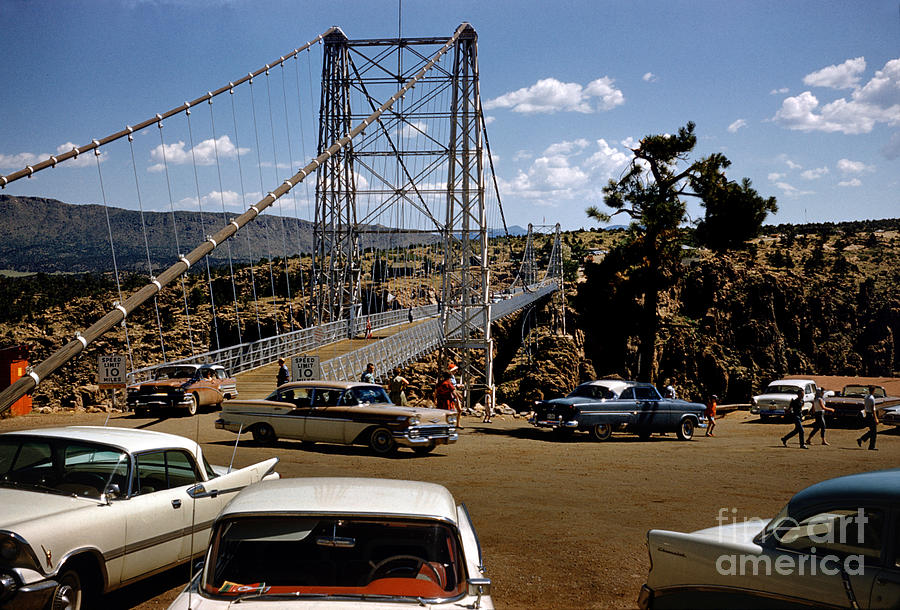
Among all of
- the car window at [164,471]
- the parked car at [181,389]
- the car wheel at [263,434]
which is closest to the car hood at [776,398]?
the parked car at [181,389]

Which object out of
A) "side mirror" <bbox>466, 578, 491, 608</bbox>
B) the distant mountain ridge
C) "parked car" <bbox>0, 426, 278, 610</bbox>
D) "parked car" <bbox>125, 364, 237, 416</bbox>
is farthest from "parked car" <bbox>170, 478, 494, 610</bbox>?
the distant mountain ridge

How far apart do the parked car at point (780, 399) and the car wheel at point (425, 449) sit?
1742 cm

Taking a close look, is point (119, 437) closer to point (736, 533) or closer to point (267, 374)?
point (736, 533)

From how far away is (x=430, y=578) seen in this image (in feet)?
13.5

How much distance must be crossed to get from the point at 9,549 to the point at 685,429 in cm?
1947

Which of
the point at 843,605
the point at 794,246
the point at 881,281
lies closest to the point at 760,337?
the point at 881,281

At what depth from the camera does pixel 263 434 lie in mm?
A: 16500

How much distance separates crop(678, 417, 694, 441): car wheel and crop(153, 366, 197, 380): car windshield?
1390 centimetres

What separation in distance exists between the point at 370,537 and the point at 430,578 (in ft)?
1.43

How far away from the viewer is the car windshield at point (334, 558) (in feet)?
13.1

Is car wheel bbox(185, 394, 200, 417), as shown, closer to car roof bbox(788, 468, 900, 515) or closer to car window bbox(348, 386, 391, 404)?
car window bbox(348, 386, 391, 404)

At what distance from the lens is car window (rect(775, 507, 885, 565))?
175 inches

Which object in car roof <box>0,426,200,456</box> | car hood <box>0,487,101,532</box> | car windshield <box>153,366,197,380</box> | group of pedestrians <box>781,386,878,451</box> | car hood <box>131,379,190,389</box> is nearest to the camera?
car hood <box>0,487,101,532</box>

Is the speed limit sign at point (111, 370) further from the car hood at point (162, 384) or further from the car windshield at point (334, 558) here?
the car windshield at point (334, 558)
